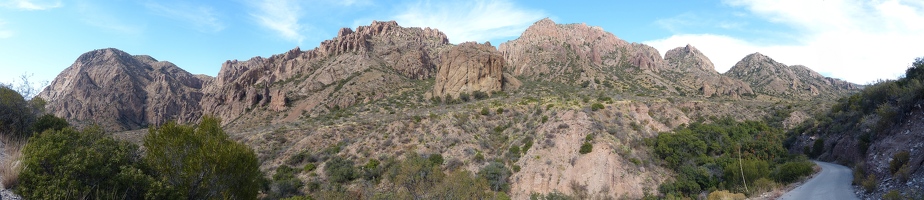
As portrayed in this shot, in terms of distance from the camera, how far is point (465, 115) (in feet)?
154

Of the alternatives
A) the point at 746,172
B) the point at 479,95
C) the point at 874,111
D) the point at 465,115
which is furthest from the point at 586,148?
the point at 479,95

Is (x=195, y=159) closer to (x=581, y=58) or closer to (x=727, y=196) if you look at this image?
(x=727, y=196)

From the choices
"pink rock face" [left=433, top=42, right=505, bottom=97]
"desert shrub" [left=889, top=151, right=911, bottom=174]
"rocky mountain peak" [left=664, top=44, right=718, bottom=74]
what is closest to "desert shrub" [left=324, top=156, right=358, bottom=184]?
"pink rock face" [left=433, top=42, right=505, bottom=97]

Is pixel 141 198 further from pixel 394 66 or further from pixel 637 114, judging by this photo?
pixel 394 66

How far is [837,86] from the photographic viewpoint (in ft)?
403

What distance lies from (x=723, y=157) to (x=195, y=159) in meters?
41.3

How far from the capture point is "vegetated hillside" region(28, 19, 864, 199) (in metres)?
34.2

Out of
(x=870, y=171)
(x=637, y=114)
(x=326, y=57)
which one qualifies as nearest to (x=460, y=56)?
(x=637, y=114)

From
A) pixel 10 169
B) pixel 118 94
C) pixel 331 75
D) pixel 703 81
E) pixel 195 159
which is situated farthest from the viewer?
pixel 118 94

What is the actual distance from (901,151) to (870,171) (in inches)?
67.7

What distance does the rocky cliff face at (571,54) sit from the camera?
93.2m

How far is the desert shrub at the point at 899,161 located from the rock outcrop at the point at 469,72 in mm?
47541

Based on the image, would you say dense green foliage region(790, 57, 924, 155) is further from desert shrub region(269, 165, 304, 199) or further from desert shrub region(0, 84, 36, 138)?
desert shrub region(0, 84, 36, 138)

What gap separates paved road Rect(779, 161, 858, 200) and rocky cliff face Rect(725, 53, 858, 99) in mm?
83970
